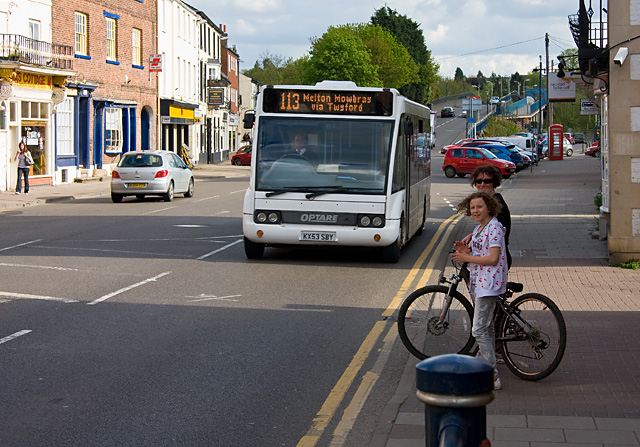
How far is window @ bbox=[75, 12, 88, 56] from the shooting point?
3966 centimetres

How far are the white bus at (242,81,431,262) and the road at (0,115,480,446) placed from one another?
1.87 feet

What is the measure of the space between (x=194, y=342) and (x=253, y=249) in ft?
19.5

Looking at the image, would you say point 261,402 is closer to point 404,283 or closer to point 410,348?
point 410,348

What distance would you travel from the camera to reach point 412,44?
117 m

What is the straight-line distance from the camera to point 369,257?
15070mm

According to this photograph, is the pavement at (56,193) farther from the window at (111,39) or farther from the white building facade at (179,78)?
the white building facade at (179,78)

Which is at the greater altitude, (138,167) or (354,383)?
(138,167)

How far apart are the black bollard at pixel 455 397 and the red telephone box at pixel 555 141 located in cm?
6814

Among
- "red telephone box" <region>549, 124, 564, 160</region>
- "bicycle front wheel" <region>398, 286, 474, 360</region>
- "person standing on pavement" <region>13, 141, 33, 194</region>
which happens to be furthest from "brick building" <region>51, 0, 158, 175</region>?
"red telephone box" <region>549, 124, 564, 160</region>

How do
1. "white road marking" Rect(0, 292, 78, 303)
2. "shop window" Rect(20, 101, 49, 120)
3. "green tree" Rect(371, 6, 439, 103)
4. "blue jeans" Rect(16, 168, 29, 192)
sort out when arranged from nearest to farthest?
1. "white road marking" Rect(0, 292, 78, 303)
2. "blue jeans" Rect(16, 168, 29, 192)
3. "shop window" Rect(20, 101, 49, 120)
4. "green tree" Rect(371, 6, 439, 103)

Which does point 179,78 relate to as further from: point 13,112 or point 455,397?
point 455,397

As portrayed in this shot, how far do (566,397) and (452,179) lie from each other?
134 ft

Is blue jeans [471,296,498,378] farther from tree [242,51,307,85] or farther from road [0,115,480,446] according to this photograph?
tree [242,51,307,85]

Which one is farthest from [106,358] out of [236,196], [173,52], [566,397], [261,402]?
[173,52]
